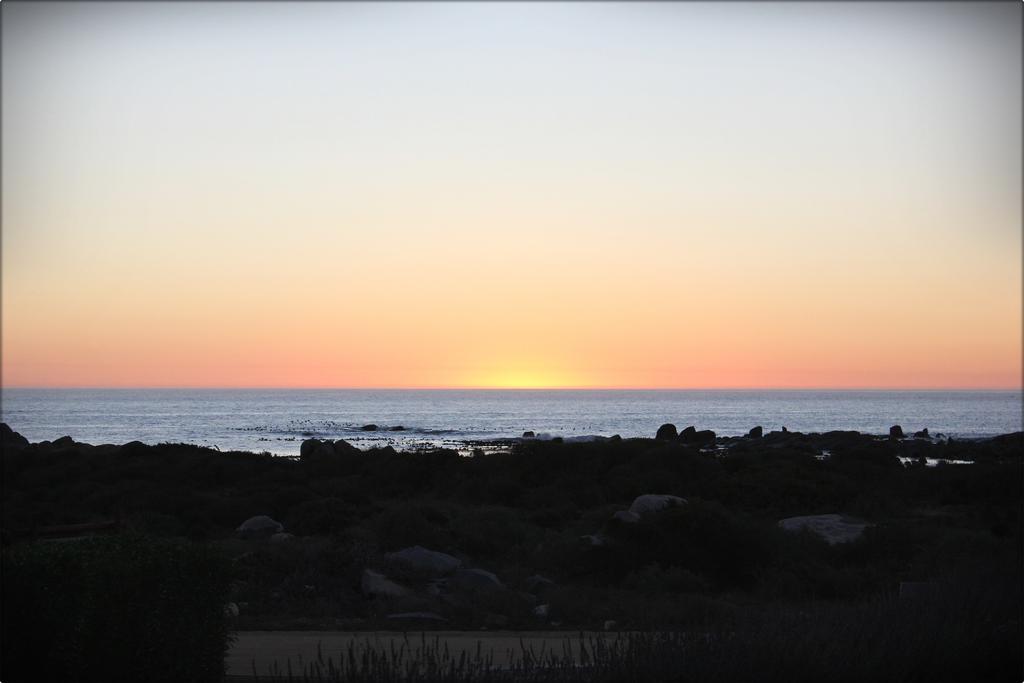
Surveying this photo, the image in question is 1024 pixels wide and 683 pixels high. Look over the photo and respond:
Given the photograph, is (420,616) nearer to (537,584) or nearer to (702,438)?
(537,584)

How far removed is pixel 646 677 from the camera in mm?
6945

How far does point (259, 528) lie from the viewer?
66.0 feet

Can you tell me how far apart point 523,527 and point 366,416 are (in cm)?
10257

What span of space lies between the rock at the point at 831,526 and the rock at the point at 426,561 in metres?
6.97

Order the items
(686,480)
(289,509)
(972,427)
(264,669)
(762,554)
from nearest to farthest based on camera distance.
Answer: (264,669) < (762,554) < (289,509) < (686,480) < (972,427)

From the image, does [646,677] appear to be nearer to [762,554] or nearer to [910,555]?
[762,554]

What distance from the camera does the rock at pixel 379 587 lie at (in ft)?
43.7

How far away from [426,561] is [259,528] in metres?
6.33

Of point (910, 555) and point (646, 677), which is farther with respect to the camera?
point (910, 555)

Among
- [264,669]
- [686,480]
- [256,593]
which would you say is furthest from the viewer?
[686,480]

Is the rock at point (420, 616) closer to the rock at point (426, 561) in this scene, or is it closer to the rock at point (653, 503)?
the rock at point (426, 561)

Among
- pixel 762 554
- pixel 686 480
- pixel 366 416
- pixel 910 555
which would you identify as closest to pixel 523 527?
pixel 762 554

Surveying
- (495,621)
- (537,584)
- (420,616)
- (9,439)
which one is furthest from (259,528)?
(9,439)

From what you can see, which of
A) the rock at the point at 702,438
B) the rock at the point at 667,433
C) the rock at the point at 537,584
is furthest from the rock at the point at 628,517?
the rock at the point at 667,433
